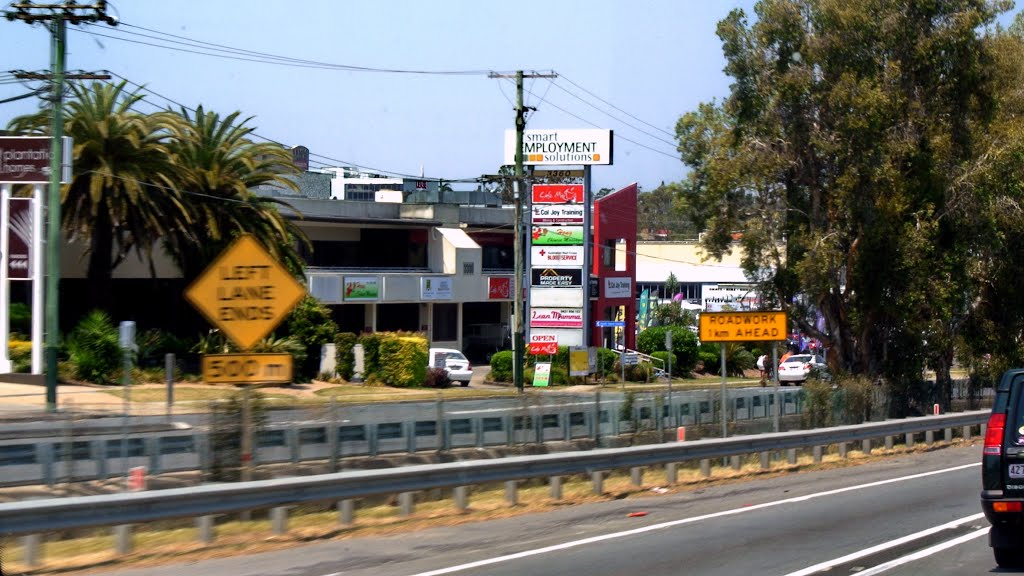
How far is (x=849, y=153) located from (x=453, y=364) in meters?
23.8

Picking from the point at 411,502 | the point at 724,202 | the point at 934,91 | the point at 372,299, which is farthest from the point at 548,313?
the point at 411,502

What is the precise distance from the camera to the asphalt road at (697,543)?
1058cm

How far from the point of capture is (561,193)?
51.2m

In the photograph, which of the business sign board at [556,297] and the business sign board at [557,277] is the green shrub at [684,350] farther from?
the business sign board at [557,277]

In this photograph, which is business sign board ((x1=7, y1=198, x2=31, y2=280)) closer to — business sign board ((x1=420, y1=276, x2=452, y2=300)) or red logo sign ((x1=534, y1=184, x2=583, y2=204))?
business sign board ((x1=420, y1=276, x2=452, y2=300))

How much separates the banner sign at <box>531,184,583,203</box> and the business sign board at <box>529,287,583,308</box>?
133 inches

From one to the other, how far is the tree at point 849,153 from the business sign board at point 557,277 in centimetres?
1948

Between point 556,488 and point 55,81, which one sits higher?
point 55,81

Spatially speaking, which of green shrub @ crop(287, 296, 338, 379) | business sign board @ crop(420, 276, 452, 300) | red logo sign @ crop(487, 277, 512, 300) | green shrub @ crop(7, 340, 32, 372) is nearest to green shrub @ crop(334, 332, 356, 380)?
green shrub @ crop(287, 296, 338, 379)

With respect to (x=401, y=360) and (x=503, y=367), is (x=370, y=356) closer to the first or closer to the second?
(x=401, y=360)

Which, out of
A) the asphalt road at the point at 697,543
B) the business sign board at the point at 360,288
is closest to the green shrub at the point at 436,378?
the business sign board at the point at 360,288

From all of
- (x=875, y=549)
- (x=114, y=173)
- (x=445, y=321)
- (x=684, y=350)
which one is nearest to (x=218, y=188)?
(x=114, y=173)

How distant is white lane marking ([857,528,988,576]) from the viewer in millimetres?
10461

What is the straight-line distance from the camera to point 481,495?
1622cm
